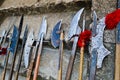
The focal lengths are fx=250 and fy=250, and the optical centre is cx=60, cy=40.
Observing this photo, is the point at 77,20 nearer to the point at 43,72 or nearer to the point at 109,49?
the point at 109,49

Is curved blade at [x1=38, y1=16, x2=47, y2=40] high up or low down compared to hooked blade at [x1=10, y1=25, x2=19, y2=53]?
up

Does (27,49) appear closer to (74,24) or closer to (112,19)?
(74,24)

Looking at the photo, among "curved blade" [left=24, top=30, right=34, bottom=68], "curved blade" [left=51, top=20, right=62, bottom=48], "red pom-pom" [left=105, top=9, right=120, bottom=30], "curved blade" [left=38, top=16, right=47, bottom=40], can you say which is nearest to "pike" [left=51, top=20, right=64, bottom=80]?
"curved blade" [left=51, top=20, right=62, bottom=48]

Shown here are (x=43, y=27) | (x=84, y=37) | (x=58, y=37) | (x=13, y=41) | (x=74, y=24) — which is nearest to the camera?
(x=84, y=37)

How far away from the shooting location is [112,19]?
1386mm

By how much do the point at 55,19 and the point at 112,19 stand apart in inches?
24.4

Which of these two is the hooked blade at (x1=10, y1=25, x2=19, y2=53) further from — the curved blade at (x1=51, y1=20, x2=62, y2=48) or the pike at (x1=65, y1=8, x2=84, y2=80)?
the pike at (x1=65, y1=8, x2=84, y2=80)

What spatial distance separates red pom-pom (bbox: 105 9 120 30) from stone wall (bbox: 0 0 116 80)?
38mm

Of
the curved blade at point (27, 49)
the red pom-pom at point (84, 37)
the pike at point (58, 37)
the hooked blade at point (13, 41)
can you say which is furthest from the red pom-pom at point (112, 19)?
the hooked blade at point (13, 41)

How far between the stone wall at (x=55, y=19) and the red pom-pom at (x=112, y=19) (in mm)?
38

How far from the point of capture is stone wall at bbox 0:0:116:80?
4.65ft

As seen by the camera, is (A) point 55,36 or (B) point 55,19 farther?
(B) point 55,19

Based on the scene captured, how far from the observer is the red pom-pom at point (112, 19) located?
138cm

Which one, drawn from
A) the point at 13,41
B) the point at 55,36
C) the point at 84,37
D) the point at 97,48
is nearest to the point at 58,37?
the point at 55,36
